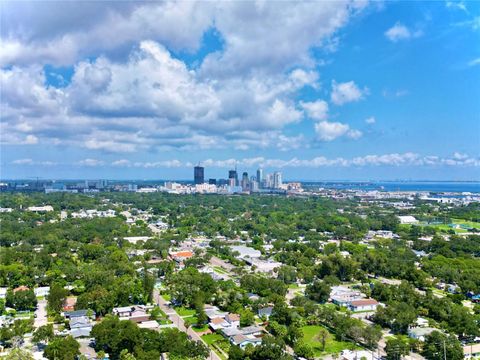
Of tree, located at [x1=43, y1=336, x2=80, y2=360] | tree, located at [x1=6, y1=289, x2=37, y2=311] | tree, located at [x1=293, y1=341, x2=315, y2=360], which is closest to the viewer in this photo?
tree, located at [x1=43, y1=336, x2=80, y2=360]

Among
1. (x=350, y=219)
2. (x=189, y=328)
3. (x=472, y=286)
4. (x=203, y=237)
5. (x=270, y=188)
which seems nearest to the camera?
(x=189, y=328)

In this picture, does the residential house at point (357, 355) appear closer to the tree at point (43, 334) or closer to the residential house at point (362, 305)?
the residential house at point (362, 305)

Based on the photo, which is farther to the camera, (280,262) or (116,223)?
(116,223)

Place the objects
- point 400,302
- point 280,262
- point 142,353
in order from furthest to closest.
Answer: point 280,262 → point 400,302 → point 142,353

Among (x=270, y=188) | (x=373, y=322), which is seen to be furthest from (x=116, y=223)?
(x=270, y=188)

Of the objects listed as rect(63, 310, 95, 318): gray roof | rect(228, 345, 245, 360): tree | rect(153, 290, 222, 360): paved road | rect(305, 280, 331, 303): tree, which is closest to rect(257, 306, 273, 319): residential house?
rect(153, 290, 222, 360): paved road

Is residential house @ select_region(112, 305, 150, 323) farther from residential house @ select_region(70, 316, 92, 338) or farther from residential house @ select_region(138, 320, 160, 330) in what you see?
residential house @ select_region(70, 316, 92, 338)

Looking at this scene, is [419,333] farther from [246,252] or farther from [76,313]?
[246,252]

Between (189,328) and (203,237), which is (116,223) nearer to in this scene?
(203,237)
